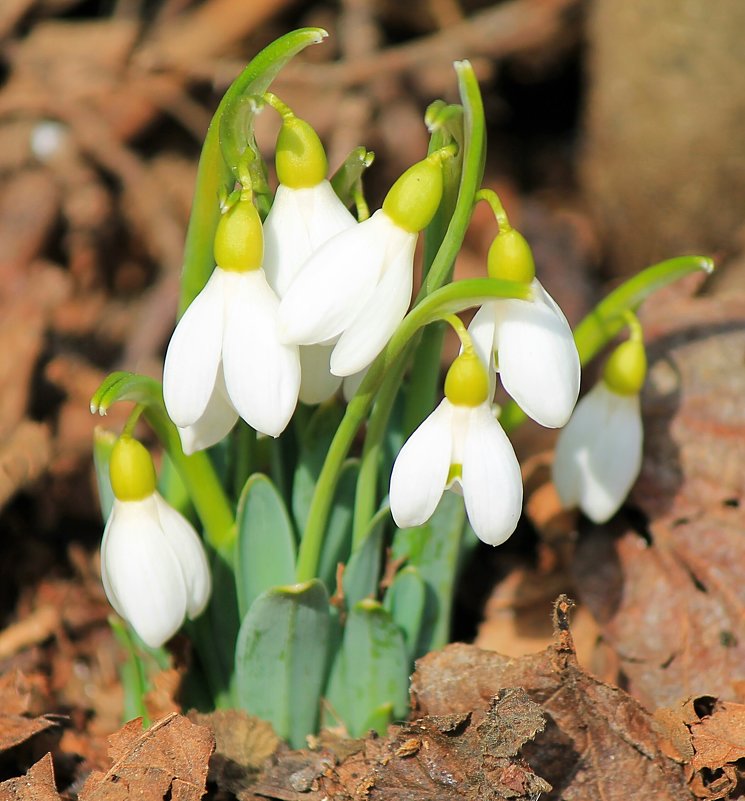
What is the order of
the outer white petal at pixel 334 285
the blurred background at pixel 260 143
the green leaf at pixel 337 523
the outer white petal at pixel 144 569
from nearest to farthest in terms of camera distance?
the outer white petal at pixel 334 285 < the outer white petal at pixel 144 569 < the green leaf at pixel 337 523 < the blurred background at pixel 260 143

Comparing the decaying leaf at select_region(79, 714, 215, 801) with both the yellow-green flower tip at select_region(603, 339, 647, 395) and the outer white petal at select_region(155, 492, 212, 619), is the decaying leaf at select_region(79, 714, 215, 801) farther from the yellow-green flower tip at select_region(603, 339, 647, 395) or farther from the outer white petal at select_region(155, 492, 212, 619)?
the yellow-green flower tip at select_region(603, 339, 647, 395)

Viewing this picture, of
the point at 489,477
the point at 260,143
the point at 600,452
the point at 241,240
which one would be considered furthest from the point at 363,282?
the point at 260,143

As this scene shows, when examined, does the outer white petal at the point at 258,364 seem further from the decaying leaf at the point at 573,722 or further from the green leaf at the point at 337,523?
the decaying leaf at the point at 573,722

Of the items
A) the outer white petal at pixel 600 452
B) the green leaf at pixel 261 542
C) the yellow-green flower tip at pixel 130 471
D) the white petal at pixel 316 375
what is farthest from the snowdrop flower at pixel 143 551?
the outer white petal at pixel 600 452

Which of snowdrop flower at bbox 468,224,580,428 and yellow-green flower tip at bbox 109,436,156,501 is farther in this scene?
yellow-green flower tip at bbox 109,436,156,501

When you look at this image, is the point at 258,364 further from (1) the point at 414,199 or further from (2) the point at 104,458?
(2) the point at 104,458

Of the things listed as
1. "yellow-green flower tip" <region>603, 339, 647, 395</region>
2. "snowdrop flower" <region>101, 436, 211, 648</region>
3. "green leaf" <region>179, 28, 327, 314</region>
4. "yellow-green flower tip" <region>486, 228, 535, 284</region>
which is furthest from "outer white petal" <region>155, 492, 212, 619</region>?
"yellow-green flower tip" <region>603, 339, 647, 395</region>
